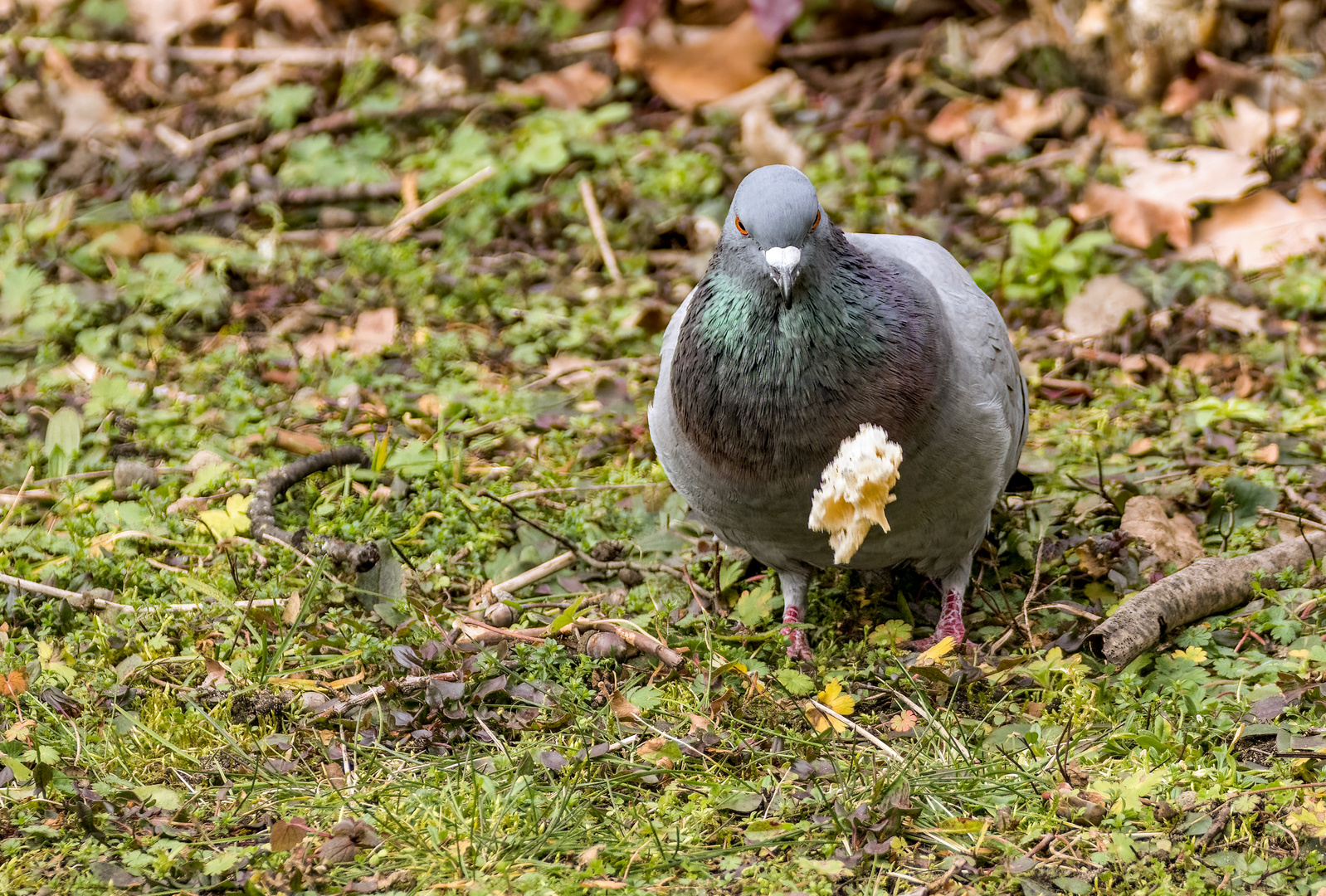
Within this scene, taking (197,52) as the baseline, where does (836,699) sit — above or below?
below

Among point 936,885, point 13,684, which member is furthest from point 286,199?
point 936,885

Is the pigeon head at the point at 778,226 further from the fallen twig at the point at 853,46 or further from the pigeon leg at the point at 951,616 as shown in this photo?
the fallen twig at the point at 853,46

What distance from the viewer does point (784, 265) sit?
3014 millimetres

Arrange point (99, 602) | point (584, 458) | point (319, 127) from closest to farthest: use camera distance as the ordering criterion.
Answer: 1. point (99, 602)
2. point (584, 458)
3. point (319, 127)

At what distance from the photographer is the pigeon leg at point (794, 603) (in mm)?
3682

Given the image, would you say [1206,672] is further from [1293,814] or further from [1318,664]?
[1293,814]

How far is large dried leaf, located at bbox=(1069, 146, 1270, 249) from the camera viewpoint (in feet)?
17.8

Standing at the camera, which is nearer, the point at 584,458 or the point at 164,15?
the point at 584,458

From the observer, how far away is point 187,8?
751 centimetres

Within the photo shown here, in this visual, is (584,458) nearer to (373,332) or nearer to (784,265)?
(373,332)

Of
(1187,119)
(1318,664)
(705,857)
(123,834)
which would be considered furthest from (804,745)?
(1187,119)

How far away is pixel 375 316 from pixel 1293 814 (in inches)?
159

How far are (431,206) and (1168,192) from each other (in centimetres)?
348

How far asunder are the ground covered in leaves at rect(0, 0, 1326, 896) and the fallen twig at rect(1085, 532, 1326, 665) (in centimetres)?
6
